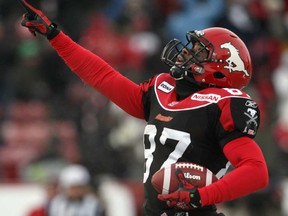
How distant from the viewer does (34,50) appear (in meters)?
11.2

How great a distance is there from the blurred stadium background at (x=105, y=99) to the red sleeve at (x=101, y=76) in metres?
4.52

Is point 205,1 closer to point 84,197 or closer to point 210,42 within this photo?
point 84,197

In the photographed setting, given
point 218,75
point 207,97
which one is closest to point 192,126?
point 207,97

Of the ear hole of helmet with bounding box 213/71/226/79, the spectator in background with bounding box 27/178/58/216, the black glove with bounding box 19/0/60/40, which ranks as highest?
the black glove with bounding box 19/0/60/40

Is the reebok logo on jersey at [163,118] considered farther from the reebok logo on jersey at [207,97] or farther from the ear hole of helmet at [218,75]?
the ear hole of helmet at [218,75]

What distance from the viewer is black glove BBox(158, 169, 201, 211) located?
430 centimetres

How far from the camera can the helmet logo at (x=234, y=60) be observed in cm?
474

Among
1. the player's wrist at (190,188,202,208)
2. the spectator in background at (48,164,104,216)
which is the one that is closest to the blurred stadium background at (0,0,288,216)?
the spectator in background at (48,164,104,216)

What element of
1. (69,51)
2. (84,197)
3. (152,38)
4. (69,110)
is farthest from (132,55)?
(69,51)

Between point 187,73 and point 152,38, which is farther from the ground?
point 187,73

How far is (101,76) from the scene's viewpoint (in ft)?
16.5

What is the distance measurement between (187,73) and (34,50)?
665cm

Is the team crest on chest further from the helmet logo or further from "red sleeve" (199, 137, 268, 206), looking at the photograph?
"red sleeve" (199, 137, 268, 206)

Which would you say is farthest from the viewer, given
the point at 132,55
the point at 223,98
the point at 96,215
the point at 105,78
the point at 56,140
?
the point at 132,55
